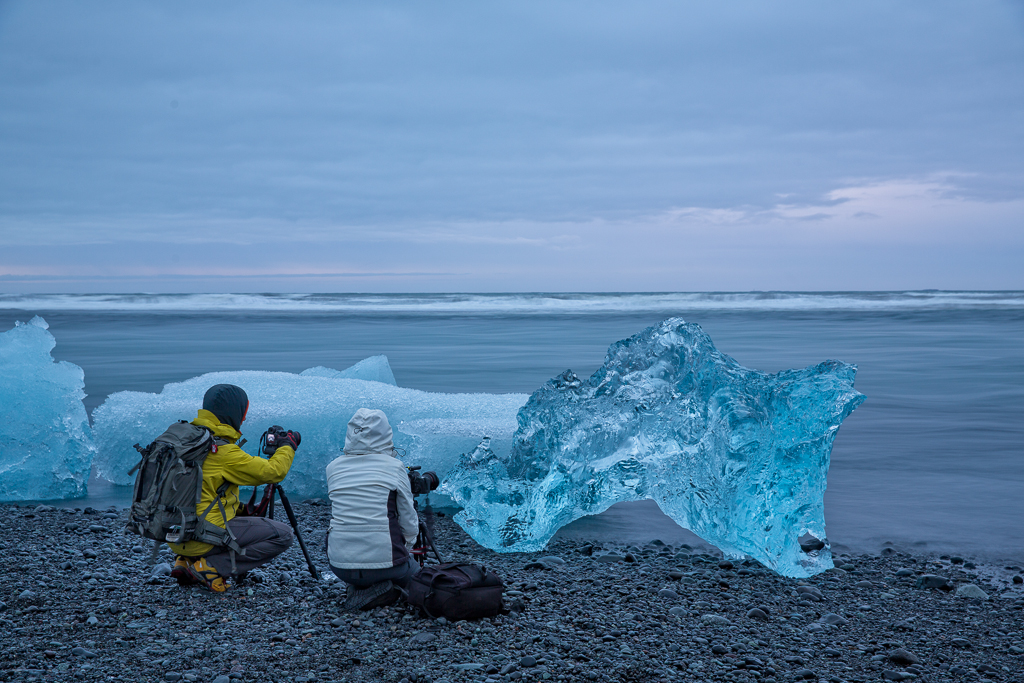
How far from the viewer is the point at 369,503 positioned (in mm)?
4445

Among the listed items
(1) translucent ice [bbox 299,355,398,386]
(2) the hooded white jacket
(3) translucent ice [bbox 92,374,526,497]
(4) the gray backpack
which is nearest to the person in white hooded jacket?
(2) the hooded white jacket

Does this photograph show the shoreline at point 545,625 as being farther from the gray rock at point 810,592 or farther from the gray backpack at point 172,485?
the gray backpack at point 172,485

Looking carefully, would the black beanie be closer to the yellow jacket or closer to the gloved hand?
the yellow jacket

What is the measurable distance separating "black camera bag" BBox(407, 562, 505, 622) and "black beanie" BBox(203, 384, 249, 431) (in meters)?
1.49

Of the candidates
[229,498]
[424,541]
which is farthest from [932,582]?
[229,498]

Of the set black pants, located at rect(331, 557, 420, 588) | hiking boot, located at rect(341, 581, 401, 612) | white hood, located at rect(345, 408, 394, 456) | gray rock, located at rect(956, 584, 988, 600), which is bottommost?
gray rock, located at rect(956, 584, 988, 600)

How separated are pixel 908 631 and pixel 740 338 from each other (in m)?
25.8

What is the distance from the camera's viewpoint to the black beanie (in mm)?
4719

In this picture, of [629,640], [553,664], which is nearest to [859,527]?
[629,640]

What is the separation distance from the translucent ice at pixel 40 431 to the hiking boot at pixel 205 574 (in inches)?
156

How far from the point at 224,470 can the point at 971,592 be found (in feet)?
16.3

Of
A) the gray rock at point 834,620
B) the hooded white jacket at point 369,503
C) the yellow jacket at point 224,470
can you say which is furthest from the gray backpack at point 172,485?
the gray rock at point 834,620

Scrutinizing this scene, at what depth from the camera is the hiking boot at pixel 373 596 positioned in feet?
15.0

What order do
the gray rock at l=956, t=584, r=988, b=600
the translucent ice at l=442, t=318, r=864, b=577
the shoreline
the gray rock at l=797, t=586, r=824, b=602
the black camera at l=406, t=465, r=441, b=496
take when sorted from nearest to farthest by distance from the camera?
1. the shoreline
2. the black camera at l=406, t=465, r=441, b=496
3. the gray rock at l=797, t=586, r=824, b=602
4. the gray rock at l=956, t=584, r=988, b=600
5. the translucent ice at l=442, t=318, r=864, b=577
